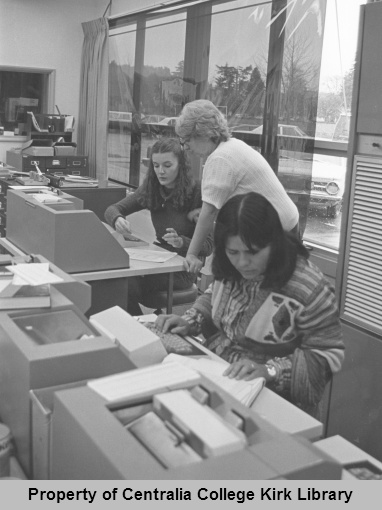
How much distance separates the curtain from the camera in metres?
6.25

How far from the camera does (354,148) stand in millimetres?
2574

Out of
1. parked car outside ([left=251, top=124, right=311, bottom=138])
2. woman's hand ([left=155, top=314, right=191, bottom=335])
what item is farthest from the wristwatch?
parked car outside ([left=251, top=124, right=311, bottom=138])

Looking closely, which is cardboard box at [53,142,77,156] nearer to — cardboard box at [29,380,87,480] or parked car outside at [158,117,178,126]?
parked car outside at [158,117,178,126]

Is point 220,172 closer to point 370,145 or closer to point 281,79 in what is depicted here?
point 370,145

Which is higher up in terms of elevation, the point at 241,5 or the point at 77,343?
the point at 241,5

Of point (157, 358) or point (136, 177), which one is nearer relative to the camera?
point (157, 358)

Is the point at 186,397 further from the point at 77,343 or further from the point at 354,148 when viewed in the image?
→ the point at 354,148

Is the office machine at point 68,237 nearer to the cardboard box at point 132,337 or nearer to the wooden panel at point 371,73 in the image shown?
the cardboard box at point 132,337

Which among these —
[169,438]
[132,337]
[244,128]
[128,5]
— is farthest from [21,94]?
[169,438]

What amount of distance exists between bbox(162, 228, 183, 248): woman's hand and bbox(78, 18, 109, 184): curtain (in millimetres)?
3069

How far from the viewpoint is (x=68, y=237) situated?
278 cm

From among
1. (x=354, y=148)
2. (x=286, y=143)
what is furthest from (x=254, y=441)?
(x=286, y=143)
